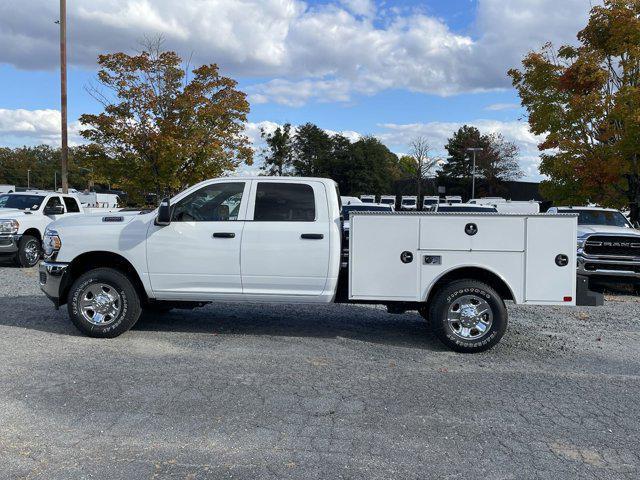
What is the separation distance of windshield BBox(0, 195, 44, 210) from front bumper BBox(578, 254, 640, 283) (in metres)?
13.0

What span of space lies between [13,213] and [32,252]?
1.04 metres

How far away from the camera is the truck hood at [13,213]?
14.4 meters

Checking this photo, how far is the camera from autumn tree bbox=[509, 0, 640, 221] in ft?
48.8

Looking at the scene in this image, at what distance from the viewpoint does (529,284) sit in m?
6.63

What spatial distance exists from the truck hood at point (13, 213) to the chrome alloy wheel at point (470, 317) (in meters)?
11.8

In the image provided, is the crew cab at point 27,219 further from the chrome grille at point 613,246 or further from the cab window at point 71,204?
the chrome grille at point 613,246

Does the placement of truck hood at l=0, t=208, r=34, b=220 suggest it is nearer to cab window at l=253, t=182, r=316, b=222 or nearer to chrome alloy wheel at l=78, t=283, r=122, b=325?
chrome alloy wheel at l=78, t=283, r=122, b=325

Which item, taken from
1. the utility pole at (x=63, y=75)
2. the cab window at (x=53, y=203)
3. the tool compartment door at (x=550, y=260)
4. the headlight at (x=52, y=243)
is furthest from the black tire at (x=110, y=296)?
the utility pole at (x=63, y=75)

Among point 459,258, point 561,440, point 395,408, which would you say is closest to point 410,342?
point 459,258

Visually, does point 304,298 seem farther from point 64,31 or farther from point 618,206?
point 64,31

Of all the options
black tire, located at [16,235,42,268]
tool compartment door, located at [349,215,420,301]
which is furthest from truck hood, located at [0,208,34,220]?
tool compartment door, located at [349,215,420,301]

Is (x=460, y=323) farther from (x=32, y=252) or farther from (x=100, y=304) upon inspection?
(x=32, y=252)

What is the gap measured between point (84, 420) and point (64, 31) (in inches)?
743

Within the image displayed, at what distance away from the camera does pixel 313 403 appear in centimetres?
511
